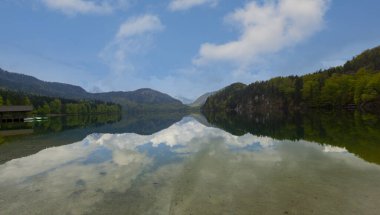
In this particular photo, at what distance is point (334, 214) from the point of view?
14.2m

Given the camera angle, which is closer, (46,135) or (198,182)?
(198,182)

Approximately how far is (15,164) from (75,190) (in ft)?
48.1

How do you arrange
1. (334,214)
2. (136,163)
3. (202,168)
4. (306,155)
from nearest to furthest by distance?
(334,214)
(202,168)
(136,163)
(306,155)

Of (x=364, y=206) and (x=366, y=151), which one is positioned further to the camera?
(x=366, y=151)

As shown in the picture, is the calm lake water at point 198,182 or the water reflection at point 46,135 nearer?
the calm lake water at point 198,182

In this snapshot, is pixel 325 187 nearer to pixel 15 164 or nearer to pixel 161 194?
pixel 161 194

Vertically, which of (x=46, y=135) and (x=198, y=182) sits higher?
(x=198, y=182)

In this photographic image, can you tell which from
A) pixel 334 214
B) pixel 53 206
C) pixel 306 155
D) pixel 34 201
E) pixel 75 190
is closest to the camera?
pixel 334 214

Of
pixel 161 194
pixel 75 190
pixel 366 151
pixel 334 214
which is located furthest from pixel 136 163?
pixel 366 151

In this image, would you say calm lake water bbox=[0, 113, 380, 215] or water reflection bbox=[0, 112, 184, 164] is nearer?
calm lake water bbox=[0, 113, 380, 215]

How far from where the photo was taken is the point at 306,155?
30.8 meters

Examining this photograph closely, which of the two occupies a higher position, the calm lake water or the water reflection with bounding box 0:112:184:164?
the calm lake water

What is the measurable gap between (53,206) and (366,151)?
104ft

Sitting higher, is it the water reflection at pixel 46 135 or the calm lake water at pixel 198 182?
the calm lake water at pixel 198 182
